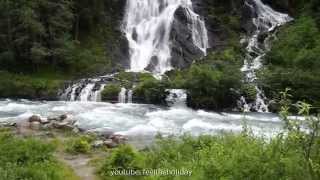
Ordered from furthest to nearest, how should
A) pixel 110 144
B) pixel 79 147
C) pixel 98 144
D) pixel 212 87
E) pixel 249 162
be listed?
pixel 212 87 → pixel 110 144 → pixel 98 144 → pixel 79 147 → pixel 249 162

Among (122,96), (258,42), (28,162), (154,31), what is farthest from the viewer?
(154,31)

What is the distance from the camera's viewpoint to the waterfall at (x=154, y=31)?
136ft

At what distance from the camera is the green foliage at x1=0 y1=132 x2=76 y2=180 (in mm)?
11148

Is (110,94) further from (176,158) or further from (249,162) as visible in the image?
(249,162)

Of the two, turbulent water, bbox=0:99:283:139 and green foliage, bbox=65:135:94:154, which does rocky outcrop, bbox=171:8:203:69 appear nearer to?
turbulent water, bbox=0:99:283:139

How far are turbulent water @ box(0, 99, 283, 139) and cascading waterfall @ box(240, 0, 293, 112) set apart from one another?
2.17 m

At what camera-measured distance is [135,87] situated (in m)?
32.9

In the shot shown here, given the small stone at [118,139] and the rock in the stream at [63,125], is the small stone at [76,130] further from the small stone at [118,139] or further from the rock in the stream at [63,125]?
the small stone at [118,139]

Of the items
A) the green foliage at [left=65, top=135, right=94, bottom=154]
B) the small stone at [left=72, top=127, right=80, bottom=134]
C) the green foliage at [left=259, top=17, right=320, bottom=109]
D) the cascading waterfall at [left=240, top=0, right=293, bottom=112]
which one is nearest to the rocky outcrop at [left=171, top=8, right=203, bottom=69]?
the cascading waterfall at [left=240, top=0, right=293, bottom=112]

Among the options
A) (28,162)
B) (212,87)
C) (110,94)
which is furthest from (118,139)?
(110,94)

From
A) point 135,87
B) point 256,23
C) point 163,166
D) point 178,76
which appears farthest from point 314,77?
point 163,166

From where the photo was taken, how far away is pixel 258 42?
42.7 m

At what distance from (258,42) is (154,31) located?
934 centimetres

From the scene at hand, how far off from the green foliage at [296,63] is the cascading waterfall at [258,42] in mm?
887
